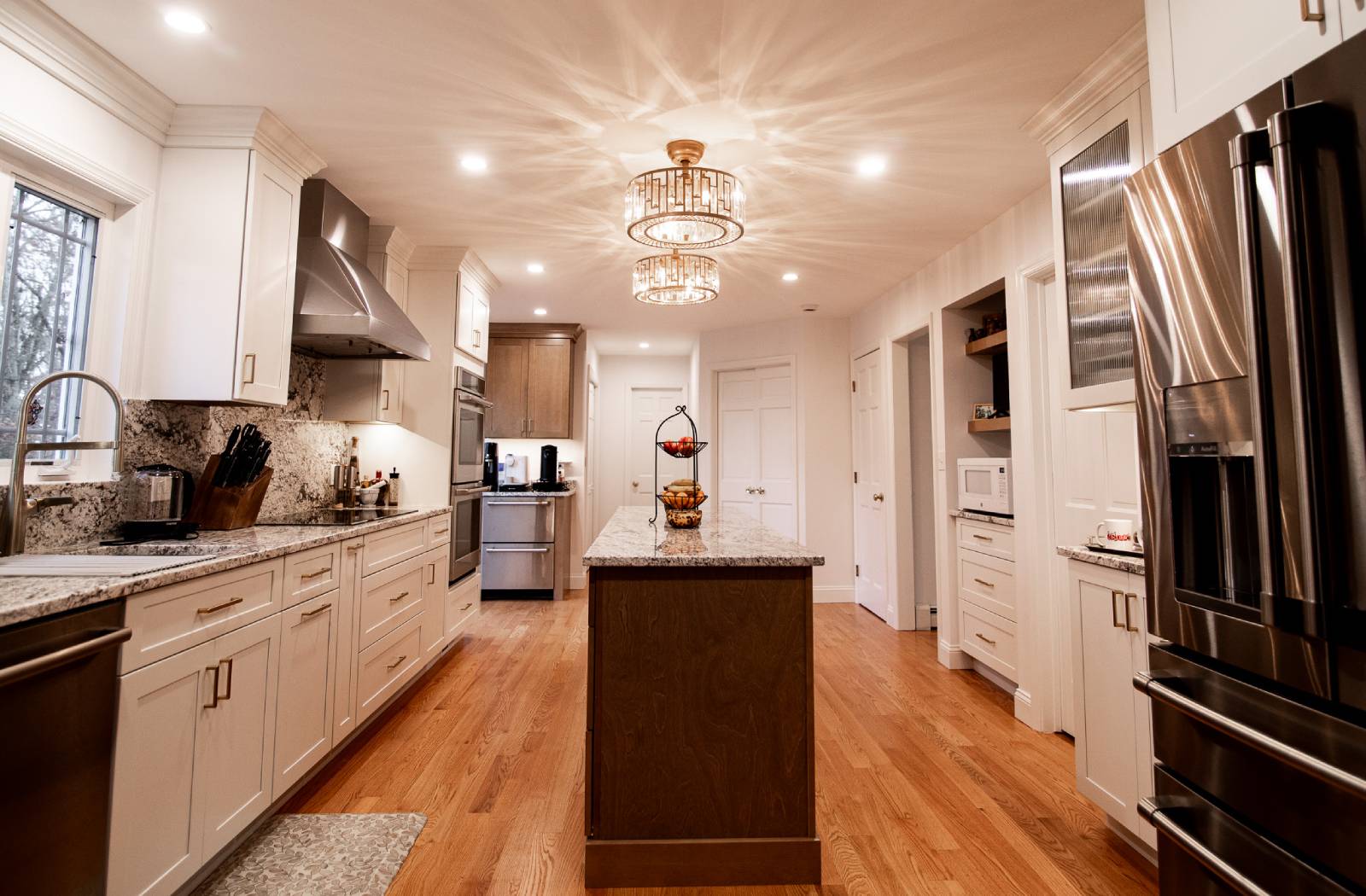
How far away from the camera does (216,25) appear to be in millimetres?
1863

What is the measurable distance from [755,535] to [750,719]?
723 mm

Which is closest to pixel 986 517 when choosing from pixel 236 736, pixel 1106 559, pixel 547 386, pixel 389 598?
pixel 1106 559

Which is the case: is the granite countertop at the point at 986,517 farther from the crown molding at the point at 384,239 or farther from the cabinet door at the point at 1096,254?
the crown molding at the point at 384,239

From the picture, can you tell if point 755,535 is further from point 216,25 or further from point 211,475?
point 216,25

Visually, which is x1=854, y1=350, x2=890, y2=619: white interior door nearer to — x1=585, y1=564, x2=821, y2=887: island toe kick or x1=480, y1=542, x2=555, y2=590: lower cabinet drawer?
x1=480, y1=542, x2=555, y2=590: lower cabinet drawer

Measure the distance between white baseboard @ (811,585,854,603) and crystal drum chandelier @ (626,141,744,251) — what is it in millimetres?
3748

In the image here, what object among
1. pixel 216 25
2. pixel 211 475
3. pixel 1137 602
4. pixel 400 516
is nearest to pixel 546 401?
pixel 400 516

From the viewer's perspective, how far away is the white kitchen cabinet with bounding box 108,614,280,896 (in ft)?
4.57

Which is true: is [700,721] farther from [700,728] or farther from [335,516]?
[335,516]

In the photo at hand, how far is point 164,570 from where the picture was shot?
1.49 m

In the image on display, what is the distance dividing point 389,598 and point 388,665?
1.01 ft

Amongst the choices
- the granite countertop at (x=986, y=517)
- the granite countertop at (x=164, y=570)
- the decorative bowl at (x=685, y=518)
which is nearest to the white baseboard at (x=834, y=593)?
the granite countertop at (x=986, y=517)

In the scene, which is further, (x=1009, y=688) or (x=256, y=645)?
(x=1009, y=688)


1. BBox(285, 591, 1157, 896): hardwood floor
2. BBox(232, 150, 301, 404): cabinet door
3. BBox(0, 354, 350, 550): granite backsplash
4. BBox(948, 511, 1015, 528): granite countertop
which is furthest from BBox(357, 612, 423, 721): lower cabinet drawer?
BBox(948, 511, 1015, 528): granite countertop
